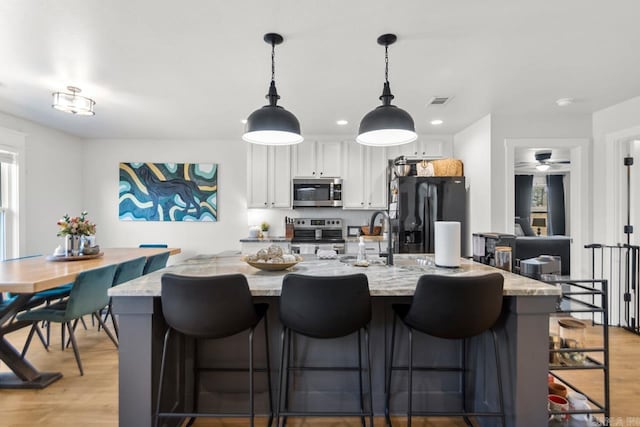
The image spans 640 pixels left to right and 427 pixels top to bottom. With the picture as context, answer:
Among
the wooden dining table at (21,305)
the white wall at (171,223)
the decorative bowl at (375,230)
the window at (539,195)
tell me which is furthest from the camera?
the window at (539,195)

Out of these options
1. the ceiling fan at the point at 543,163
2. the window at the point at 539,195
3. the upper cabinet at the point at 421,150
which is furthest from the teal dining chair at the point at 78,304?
the window at the point at 539,195

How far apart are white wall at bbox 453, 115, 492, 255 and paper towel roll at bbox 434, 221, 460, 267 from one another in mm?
2110

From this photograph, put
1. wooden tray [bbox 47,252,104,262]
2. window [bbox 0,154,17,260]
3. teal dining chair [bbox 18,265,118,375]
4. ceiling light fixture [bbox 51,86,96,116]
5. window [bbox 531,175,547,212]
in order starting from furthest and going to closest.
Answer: window [bbox 531,175,547,212]
window [bbox 0,154,17,260]
wooden tray [bbox 47,252,104,262]
ceiling light fixture [bbox 51,86,96,116]
teal dining chair [bbox 18,265,118,375]

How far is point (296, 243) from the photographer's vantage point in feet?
14.9

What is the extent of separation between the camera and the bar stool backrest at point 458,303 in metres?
1.44

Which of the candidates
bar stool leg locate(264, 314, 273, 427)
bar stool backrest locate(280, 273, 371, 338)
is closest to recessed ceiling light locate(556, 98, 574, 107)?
bar stool backrest locate(280, 273, 371, 338)

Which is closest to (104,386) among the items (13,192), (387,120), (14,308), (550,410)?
(14,308)

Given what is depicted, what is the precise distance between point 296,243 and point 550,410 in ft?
10.8

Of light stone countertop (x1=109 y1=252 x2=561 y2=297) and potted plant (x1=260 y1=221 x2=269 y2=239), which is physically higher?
potted plant (x1=260 y1=221 x2=269 y2=239)

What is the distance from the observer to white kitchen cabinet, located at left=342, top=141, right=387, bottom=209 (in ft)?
15.4

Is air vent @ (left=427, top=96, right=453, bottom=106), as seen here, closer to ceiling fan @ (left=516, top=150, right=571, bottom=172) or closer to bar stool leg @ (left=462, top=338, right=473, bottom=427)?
bar stool leg @ (left=462, top=338, right=473, bottom=427)

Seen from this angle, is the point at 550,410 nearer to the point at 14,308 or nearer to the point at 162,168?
the point at 14,308

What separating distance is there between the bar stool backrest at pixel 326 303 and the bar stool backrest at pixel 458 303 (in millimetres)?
276

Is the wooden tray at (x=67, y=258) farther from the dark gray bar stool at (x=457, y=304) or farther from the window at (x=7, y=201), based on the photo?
the dark gray bar stool at (x=457, y=304)
